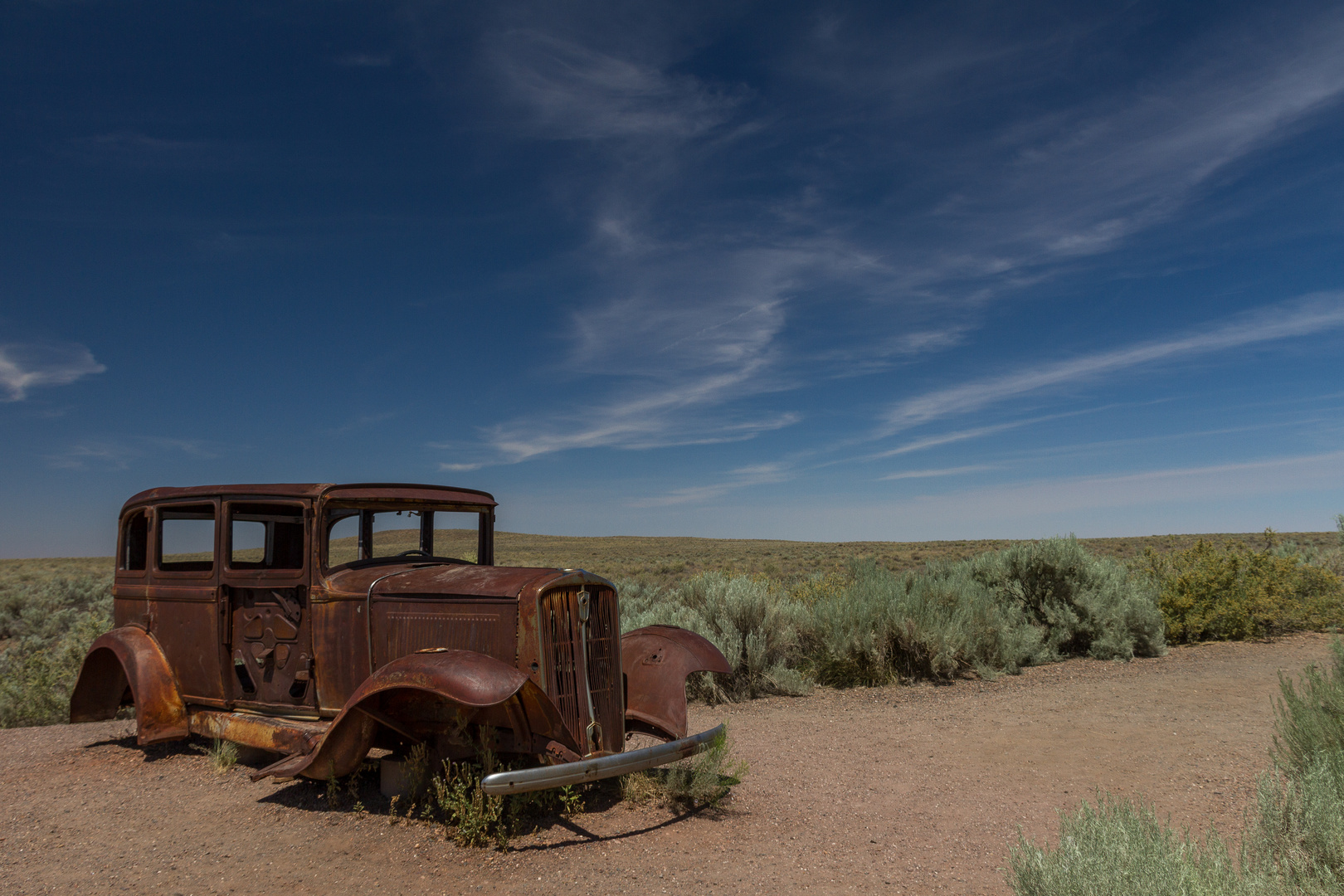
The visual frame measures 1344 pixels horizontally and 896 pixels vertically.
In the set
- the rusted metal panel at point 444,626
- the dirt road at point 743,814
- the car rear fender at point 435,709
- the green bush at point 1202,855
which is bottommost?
the dirt road at point 743,814

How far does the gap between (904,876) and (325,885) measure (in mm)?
3028

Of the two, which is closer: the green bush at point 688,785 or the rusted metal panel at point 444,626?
the rusted metal panel at point 444,626

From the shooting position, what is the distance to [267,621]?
5.62m

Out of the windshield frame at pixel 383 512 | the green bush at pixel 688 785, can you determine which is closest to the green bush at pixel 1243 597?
the green bush at pixel 688 785

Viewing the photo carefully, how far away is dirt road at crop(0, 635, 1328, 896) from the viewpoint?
4.13 metres

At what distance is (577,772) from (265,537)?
148 inches

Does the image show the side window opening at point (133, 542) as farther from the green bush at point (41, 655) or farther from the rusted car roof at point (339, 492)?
the green bush at point (41, 655)

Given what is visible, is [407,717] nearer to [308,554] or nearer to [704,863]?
[308,554]

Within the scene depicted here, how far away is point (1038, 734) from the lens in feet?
23.1

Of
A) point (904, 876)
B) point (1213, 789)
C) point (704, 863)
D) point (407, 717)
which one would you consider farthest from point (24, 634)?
point (1213, 789)

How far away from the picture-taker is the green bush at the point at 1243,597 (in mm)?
11719

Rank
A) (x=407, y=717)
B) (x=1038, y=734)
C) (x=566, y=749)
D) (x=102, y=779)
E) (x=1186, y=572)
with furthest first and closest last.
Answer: (x=1186, y=572) < (x=1038, y=734) < (x=102, y=779) < (x=407, y=717) < (x=566, y=749)

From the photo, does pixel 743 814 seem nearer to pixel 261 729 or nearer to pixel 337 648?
pixel 337 648

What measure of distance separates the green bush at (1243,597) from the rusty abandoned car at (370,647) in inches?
373
